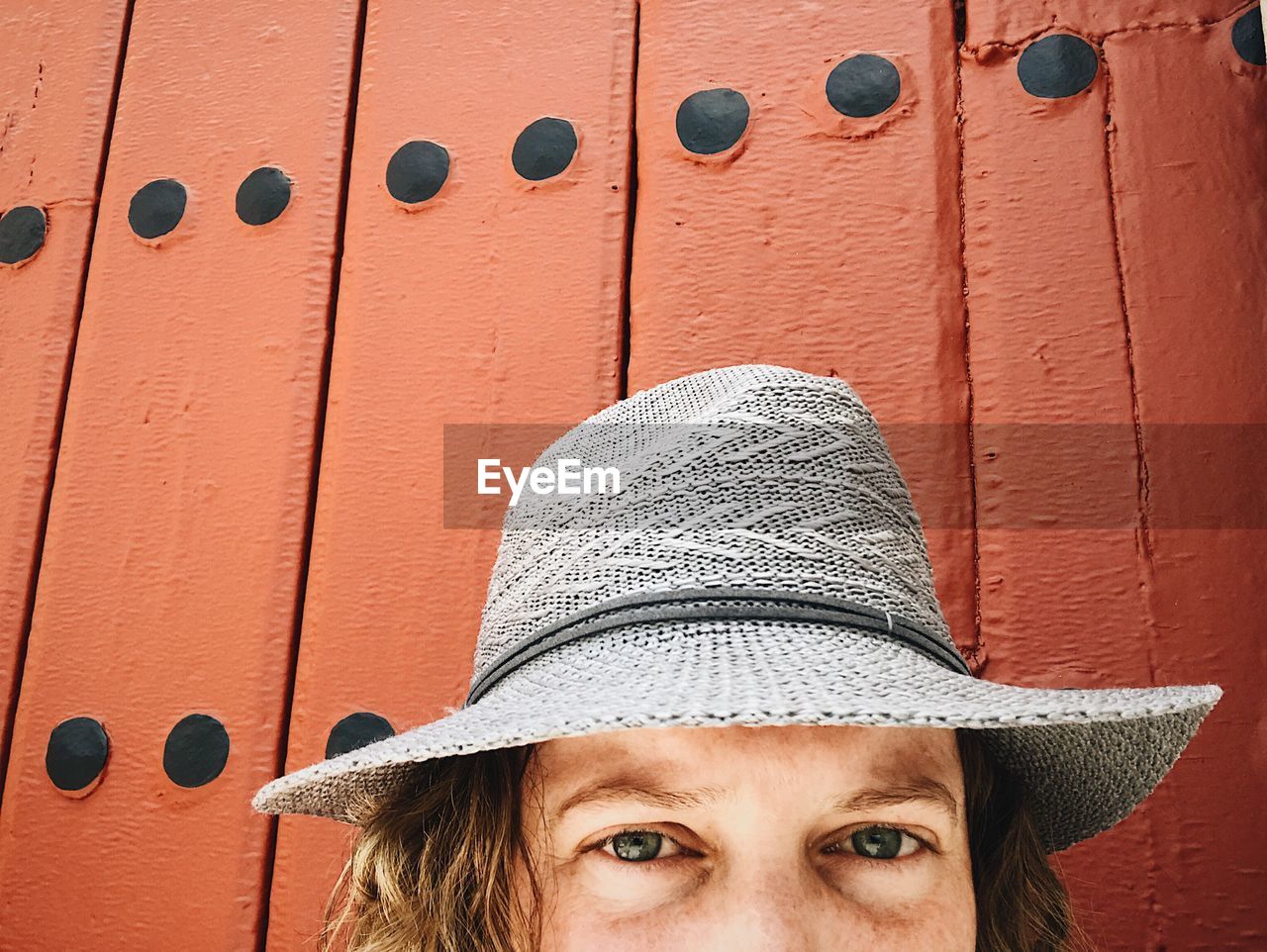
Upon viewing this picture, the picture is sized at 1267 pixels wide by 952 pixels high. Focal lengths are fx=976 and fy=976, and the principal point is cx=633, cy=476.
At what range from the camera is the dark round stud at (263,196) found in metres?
1.22

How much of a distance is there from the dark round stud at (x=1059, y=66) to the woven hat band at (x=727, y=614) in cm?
70

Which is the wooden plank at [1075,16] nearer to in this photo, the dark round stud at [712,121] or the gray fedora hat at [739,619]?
the dark round stud at [712,121]

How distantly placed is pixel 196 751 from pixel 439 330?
0.54 meters

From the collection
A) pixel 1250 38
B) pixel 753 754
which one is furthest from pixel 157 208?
pixel 1250 38

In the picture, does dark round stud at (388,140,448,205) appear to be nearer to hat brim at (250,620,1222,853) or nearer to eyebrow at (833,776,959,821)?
hat brim at (250,620,1222,853)

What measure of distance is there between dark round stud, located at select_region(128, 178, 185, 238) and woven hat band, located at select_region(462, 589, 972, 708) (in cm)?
90

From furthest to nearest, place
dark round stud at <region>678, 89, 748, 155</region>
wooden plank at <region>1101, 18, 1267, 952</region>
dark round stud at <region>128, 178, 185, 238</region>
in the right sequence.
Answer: dark round stud at <region>128, 178, 185, 238</region> → dark round stud at <region>678, 89, 748, 155</region> → wooden plank at <region>1101, 18, 1267, 952</region>

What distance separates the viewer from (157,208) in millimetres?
1269

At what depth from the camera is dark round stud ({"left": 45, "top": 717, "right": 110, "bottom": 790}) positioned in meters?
1.10

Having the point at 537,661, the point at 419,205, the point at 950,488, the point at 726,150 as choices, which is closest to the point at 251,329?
the point at 419,205

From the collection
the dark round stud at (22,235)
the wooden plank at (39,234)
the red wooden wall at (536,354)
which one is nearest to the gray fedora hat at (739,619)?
the red wooden wall at (536,354)

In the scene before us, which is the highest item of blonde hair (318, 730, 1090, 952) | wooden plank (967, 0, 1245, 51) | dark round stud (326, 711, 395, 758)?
wooden plank (967, 0, 1245, 51)

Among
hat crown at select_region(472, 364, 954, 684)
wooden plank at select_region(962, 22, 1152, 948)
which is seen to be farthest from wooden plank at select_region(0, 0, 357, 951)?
wooden plank at select_region(962, 22, 1152, 948)

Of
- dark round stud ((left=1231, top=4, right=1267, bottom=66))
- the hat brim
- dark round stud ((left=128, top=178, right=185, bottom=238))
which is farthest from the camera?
dark round stud ((left=128, top=178, right=185, bottom=238))
